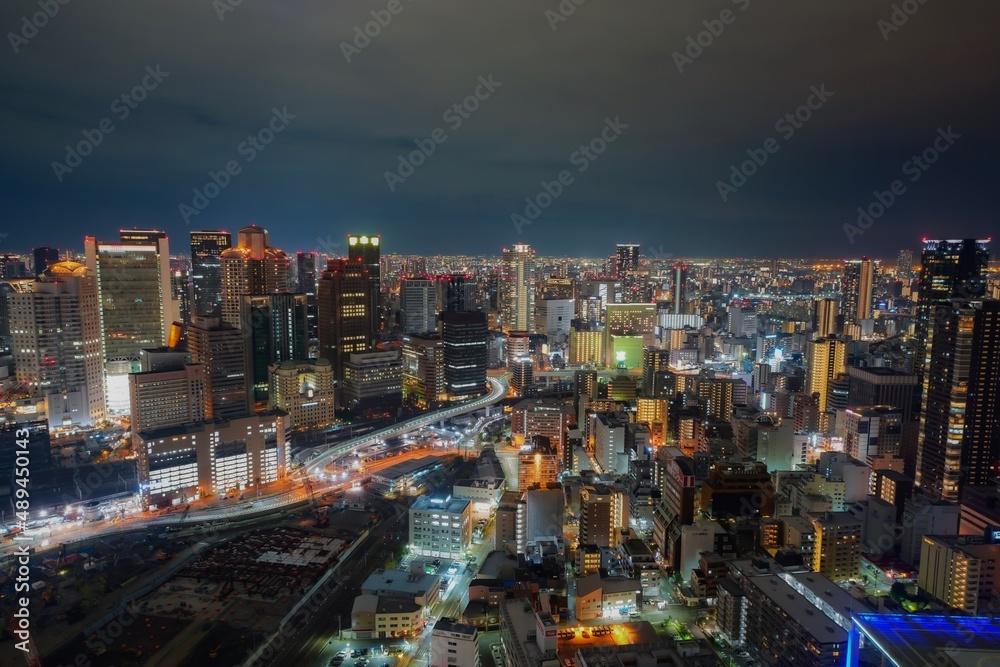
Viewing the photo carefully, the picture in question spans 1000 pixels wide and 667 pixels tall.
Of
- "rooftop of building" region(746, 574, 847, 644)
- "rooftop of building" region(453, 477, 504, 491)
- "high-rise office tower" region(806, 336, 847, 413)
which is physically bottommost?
"rooftop of building" region(453, 477, 504, 491)

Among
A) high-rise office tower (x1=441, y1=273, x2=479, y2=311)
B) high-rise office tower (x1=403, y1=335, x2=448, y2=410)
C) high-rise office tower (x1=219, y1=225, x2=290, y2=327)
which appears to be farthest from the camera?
high-rise office tower (x1=441, y1=273, x2=479, y2=311)

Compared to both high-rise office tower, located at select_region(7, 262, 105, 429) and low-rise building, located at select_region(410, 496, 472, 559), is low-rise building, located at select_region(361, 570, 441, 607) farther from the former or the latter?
high-rise office tower, located at select_region(7, 262, 105, 429)

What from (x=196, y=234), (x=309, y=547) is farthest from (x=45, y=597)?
(x=196, y=234)

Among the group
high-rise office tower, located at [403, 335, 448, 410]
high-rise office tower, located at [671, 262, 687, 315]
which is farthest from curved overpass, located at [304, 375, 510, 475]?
high-rise office tower, located at [671, 262, 687, 315]

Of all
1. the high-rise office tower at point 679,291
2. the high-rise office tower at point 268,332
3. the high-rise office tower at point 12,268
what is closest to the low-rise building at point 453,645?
the high-rise office tower at point 268,332

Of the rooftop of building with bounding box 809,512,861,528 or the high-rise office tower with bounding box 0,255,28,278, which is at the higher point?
the high-rise office tower with bounding box 0,255,28,278

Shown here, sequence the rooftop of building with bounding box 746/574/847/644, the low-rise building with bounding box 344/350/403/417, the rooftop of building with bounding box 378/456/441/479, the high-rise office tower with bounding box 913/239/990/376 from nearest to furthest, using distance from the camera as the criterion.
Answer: the rooftop of building with bounding box 746/574/847/644
the rooftop of building with bounding box 378/456/441/479
the high-rise office tower with bounding box 913/239/990/376
the low-rise building with bounding box 344/350/403/417

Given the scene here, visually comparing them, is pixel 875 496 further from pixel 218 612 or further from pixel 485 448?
pixel 218 612
